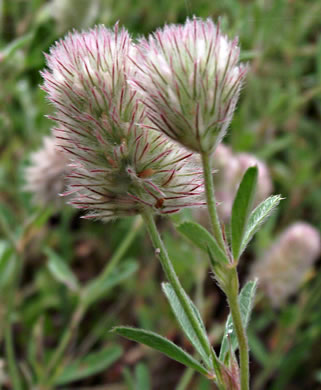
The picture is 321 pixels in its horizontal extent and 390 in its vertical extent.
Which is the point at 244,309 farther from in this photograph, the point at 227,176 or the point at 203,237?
the point at 227,176

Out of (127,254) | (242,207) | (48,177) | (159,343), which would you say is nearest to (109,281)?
(48,177)

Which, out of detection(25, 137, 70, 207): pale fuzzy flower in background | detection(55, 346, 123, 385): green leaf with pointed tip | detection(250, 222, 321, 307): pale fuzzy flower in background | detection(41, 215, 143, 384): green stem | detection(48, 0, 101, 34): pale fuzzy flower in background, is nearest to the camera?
detection(41, 215, 143, 384): green stem

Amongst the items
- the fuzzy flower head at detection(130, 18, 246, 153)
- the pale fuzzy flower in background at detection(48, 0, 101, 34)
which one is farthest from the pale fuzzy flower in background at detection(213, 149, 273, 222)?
the fuzzy flower head at detection(130, 18, 246, 153)

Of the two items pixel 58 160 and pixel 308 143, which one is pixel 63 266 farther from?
pixel 308 143

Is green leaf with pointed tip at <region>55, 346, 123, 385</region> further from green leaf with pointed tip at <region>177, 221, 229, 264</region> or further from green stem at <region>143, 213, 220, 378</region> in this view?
green leaf with pointed tip at <region>177, 221, 229, 264</region>

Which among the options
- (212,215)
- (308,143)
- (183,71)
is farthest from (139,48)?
(308,143)

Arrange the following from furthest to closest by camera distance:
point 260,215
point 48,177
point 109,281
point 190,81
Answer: point 48,177 < point 109,281 < point 260,215 < point 190,81
